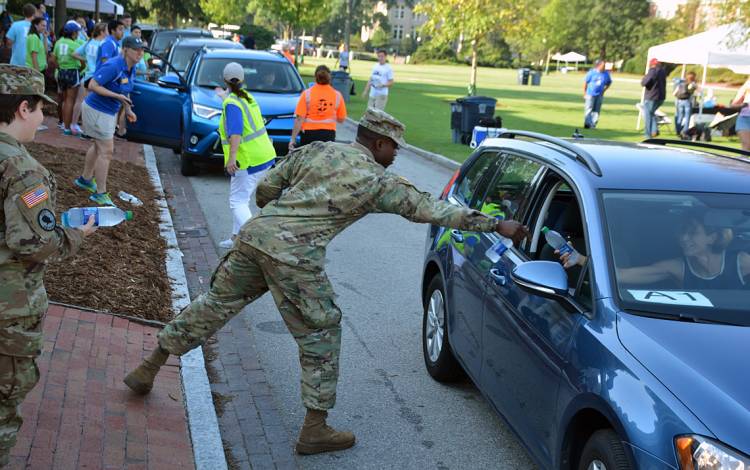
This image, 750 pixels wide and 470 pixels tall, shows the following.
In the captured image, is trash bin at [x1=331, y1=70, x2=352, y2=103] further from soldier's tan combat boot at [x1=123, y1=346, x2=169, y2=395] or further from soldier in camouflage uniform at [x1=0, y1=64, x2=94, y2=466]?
soldier in camouflage uniform at [x1=0, y1=64, x2=94, y2=466]

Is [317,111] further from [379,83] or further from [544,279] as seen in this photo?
[379,83]

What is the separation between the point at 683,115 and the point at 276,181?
21.4 meters

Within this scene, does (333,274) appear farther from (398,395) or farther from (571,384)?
(571,384)

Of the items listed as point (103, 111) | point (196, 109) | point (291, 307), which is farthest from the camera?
point (196, 109)

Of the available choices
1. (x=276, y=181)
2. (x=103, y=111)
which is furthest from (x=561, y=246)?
(x=103, y=111)

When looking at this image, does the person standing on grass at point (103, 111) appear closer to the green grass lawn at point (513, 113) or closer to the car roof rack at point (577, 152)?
the car roof rack at point (577, 152)

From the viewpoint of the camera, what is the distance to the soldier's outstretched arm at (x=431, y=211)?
429cm

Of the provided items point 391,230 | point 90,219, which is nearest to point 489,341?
point 90,219

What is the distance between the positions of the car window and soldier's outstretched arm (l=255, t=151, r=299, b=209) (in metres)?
1.53

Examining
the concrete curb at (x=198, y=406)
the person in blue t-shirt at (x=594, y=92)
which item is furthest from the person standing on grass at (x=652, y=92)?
the concrete curb at (x=198, y=406)

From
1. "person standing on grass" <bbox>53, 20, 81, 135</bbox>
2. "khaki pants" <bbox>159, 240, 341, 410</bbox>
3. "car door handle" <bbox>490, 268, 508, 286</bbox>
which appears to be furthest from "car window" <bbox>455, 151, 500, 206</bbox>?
"person standing on grass" <bbox>53, 20, 81, 135</bbox>

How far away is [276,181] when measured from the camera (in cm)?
474

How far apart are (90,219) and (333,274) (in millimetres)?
5154

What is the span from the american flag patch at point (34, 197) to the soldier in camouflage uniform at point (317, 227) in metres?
1.31
